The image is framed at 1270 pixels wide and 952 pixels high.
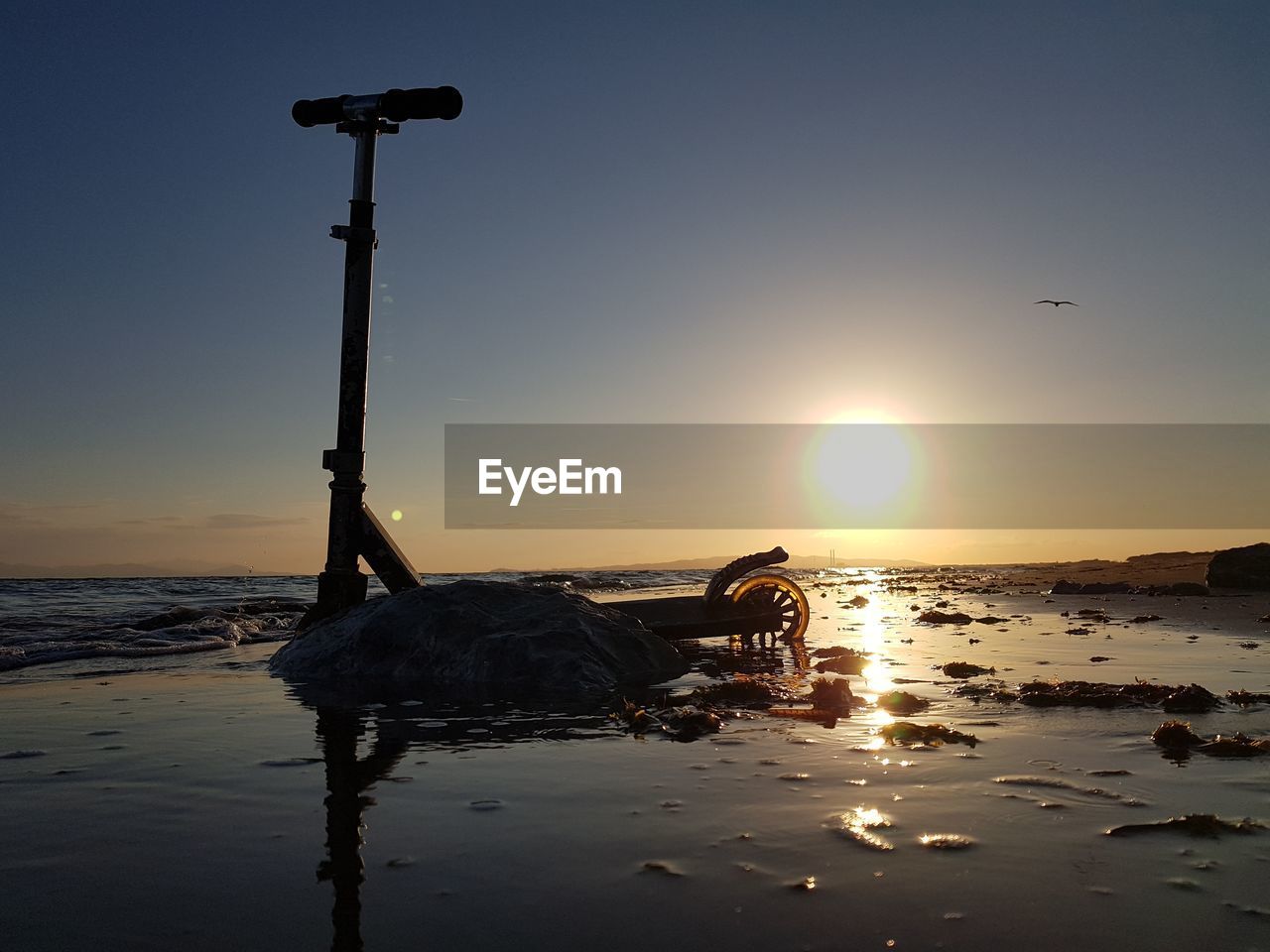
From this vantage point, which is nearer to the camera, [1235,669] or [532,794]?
[532,794]

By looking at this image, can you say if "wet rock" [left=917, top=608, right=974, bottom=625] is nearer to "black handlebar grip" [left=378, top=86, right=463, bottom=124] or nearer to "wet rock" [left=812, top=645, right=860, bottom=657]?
"wet rock" [left=812, top=645, right=860, bottom=657]

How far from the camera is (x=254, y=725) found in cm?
548

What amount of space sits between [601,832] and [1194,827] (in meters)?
2.34

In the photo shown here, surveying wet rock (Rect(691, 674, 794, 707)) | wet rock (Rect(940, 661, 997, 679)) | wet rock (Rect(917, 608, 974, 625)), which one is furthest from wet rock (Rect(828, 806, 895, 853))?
wet rock (Rect(917, 608, 974, 625))

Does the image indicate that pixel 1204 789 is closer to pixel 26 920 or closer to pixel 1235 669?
pixel 26 920

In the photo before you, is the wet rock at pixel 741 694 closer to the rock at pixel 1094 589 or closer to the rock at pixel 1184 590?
the rock at pixel 1184 590

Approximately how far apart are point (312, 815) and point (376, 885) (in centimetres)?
96

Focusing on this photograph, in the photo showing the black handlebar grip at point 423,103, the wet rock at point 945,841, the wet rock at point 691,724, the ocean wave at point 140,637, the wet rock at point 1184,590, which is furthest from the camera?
the wet rock at point 1184,590

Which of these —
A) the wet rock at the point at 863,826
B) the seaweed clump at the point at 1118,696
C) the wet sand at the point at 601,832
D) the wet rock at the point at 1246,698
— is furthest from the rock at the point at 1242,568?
the wet rock at the point at 863,826

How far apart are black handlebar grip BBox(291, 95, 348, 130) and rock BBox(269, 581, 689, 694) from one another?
19.9 feet

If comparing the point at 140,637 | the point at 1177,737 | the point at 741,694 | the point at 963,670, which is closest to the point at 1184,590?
the point at 963,670

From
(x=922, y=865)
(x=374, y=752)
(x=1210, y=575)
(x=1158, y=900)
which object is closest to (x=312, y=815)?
(x=374, y=752)

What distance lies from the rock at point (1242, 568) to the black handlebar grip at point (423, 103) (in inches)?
971

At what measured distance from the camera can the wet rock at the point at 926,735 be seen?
16.0 feet
